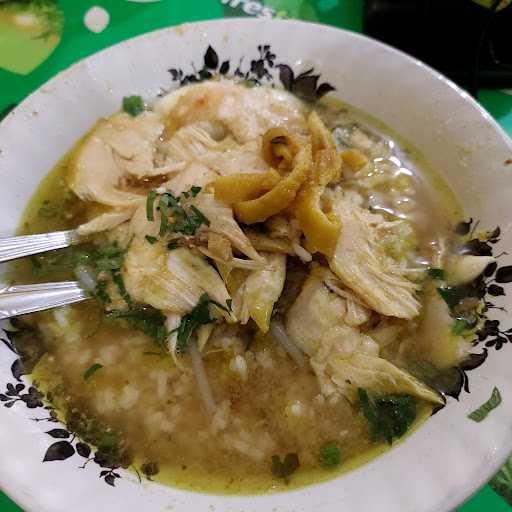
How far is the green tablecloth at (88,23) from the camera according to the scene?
92.1 inches

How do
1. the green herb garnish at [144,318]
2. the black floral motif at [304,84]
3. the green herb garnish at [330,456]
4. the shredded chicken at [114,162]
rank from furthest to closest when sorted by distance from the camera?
the black floral motif at [304,84] < the shredded chicken at [114,162] < the green herb garnish at [144,318] < the green herb garnish at [330,456]

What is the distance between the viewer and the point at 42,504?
1.26 meters

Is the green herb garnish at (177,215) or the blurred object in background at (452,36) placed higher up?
the blurred object in background at (452,36)

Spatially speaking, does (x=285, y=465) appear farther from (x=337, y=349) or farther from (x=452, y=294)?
(x=452, y=294)

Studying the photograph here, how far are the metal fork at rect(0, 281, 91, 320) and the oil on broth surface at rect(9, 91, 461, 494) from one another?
8cm

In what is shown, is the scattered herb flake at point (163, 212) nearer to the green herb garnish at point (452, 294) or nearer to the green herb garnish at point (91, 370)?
the green herb garnish at point (91, 370)

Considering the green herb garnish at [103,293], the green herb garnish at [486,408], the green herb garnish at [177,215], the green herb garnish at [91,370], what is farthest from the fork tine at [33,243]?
the green herb garnish at [486,408]

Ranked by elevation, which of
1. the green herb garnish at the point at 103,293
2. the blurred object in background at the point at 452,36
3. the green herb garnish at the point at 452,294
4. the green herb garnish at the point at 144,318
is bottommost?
the green herb garnish at the point at 144,318

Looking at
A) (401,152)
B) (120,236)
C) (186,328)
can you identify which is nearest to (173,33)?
(120,236)

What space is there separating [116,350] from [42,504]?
1.74 ft

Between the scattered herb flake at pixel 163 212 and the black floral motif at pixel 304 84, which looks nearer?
the scattered herb flake at pixel 163 212

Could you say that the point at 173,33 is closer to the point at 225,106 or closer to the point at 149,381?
the point at 225,106

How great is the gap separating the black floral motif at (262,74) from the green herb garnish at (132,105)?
20 centimetres

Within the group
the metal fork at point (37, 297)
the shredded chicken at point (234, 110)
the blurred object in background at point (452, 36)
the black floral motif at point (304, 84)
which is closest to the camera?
the metal fork at point (37, 297)
